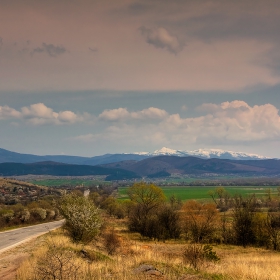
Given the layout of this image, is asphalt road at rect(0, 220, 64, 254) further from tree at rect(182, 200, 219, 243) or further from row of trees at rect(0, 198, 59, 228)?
tree at rect(182, 200, 219, 243)

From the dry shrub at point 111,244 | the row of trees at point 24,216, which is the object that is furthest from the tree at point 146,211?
the dry shrub at point 111,244

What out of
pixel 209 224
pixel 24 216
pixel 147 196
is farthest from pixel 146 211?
pixel 24 216

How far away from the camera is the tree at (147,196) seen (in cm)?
7314

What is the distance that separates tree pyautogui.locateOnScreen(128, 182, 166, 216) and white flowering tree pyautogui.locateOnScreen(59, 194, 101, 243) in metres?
42.1

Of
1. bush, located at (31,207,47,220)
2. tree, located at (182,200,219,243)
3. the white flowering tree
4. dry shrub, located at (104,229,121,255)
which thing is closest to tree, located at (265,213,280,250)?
tree, located at (182,200,219,243)

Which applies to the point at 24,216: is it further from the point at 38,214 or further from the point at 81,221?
the point at 81,221

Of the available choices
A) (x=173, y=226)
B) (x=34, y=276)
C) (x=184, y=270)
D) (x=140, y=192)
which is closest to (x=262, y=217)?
(x=173, y=226)

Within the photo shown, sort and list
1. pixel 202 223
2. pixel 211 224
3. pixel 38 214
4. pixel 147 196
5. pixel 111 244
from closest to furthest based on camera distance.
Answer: pixel 111 244 → pixel 202 223 → pixel 211 224 → pixel 147 196 → pixel 38 214

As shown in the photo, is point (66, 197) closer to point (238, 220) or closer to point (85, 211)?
point (85, 211)

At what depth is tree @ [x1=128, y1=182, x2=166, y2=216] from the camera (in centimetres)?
7314

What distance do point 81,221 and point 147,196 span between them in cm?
4742

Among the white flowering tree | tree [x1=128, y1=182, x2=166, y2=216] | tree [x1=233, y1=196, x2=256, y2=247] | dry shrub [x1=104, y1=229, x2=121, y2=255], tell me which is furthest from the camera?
tree [x1=128, y1=182, x2=166, y2=216]

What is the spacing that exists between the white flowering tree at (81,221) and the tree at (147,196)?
4211 cm

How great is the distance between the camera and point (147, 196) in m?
75.5
